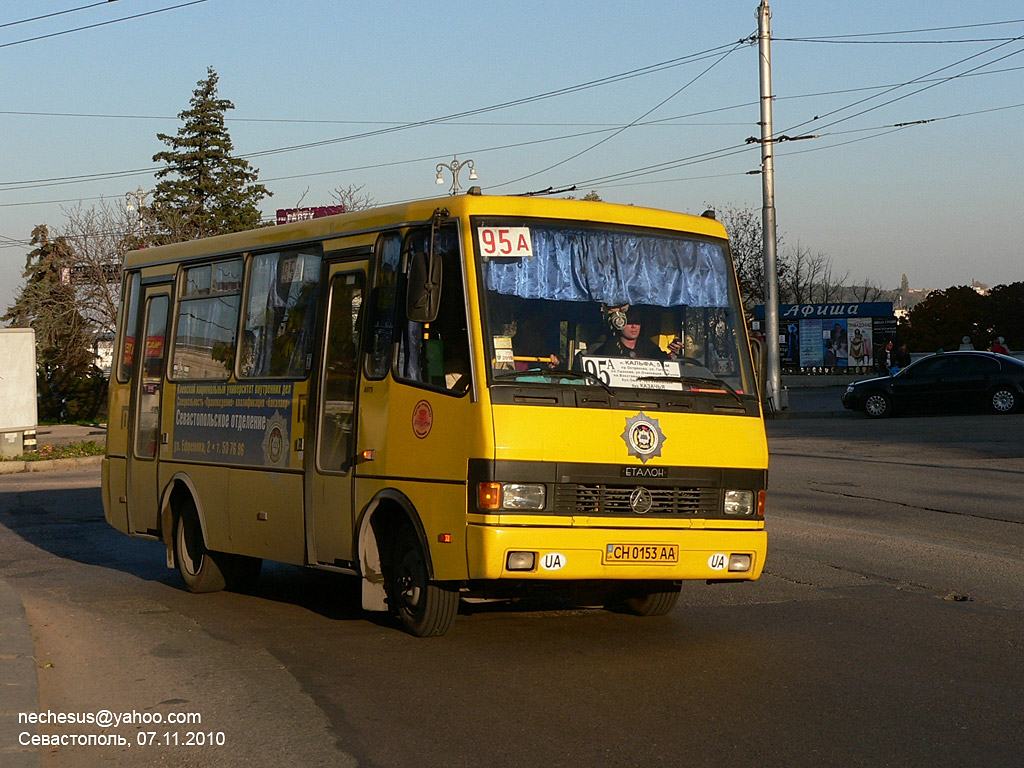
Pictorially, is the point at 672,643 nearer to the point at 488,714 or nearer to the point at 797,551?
the point at 488,714

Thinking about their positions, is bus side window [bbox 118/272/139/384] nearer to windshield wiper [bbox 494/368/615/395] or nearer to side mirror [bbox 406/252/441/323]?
side mirror [bbox 406/252/441/323]

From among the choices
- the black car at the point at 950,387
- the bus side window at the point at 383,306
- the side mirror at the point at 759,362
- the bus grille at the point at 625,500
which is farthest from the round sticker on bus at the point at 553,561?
the black car at the point at 950,387

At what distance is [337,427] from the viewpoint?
8.77m

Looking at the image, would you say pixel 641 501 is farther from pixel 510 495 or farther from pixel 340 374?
pixel 340 374

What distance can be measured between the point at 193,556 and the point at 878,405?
82.3 feet

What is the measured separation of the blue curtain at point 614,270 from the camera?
795cm

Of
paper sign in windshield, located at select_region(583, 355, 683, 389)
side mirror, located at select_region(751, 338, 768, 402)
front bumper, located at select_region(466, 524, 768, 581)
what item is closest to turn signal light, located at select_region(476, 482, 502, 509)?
front bumper, located at select_region(466, 524, 768, 581)

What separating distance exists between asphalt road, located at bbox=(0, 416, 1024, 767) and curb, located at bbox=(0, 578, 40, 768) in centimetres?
16

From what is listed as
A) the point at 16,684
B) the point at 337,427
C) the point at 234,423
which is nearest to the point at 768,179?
the point at 234,423

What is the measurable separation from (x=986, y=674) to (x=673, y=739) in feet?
6.95

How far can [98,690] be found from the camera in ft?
23.8

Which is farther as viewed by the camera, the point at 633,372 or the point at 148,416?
the point at 148,416

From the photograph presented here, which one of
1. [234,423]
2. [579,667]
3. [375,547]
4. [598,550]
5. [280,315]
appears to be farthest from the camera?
[234,423]

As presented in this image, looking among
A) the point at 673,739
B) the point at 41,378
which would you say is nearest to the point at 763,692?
the point at 673,739
